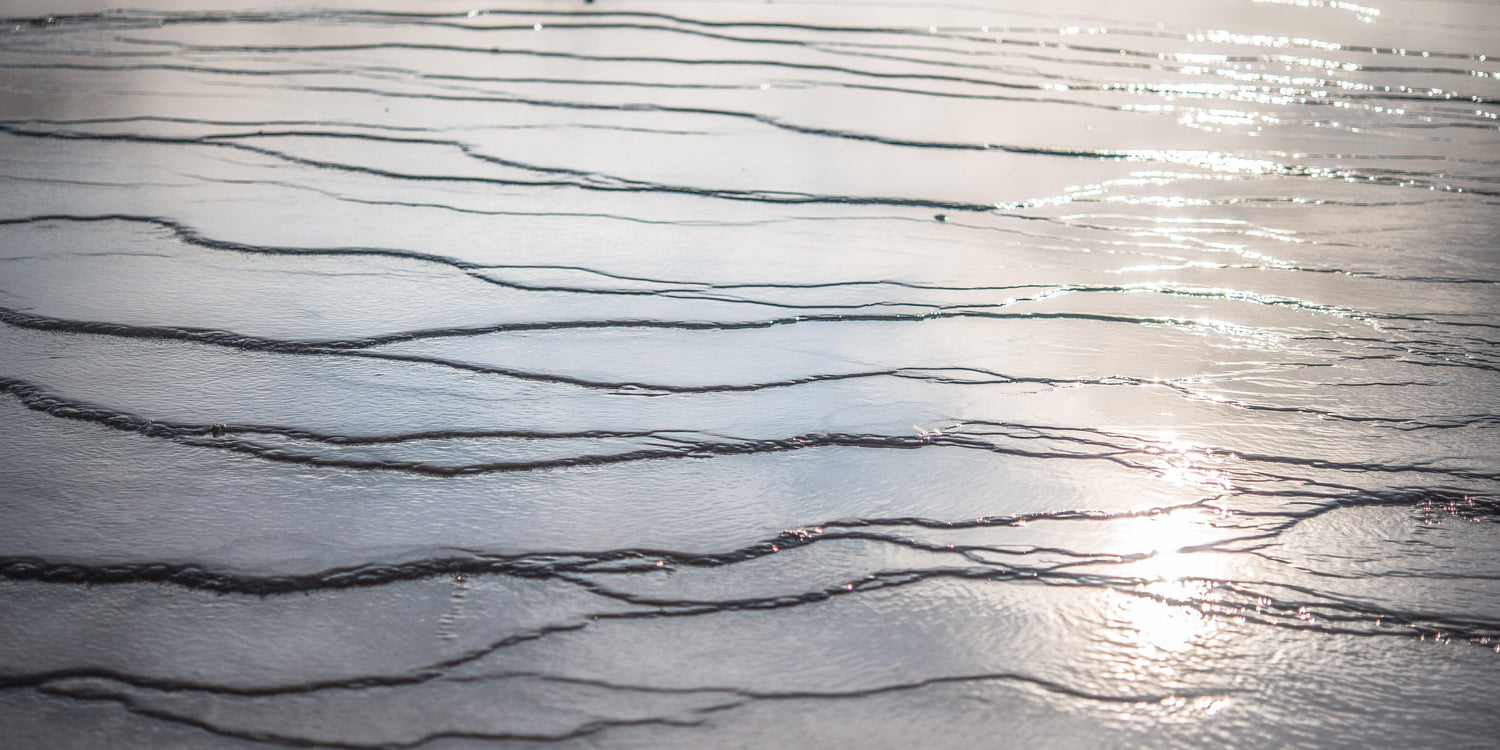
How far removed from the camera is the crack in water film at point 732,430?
0.82m

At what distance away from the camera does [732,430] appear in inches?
47.0

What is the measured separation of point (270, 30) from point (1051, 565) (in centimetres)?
338

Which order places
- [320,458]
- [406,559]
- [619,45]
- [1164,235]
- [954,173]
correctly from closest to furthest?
[406,559] < [320,458] < [1164,235] < [954,173] < [619,45]

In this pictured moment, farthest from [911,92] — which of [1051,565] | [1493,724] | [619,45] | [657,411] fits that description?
[1493,724]

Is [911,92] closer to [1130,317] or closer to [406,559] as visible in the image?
[1130,317]

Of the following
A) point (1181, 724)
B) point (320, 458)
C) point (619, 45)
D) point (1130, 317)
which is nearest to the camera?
point (1181, 724)

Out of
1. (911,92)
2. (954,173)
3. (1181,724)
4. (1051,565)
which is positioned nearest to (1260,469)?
(1051,565)

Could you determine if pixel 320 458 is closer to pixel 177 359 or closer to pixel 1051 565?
pixel 177 359

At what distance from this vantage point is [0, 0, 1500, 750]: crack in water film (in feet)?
2.68

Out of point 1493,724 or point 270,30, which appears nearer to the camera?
point 1493,724

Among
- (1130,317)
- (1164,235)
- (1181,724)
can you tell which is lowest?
(1181,724)

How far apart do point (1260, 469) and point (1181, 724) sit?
457 mm

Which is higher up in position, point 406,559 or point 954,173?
point 954,173

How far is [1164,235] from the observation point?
191 cm
